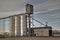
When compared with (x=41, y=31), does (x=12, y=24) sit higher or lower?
higher

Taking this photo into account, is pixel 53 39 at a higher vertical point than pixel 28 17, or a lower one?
lower

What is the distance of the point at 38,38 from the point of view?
967 inches

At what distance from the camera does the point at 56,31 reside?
1681 inches

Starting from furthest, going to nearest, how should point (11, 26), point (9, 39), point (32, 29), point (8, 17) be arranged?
1. point (11, 26)
2. point (8, 17)
3. point (32, 29)
4. point (9, 39)

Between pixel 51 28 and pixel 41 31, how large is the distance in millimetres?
4835

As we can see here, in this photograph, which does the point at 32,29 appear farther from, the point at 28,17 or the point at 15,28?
the point at 15,28

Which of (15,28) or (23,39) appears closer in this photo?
(23,39)

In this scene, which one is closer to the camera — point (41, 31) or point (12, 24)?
point (41, 31)

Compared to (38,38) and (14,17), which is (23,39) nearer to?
(38,38)

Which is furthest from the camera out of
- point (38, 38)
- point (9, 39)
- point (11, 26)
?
point (11, 26)

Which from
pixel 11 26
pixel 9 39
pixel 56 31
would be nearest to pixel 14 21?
pixel 11 26

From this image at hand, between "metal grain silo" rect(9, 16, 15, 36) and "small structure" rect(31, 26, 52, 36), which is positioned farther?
"metal grain silo" rect(9, 16, 15, 36)

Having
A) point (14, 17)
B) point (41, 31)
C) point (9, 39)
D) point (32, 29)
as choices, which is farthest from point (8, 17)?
point (9, 39)

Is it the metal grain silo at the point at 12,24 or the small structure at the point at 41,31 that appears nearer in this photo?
the small structure at the point at 41,31
